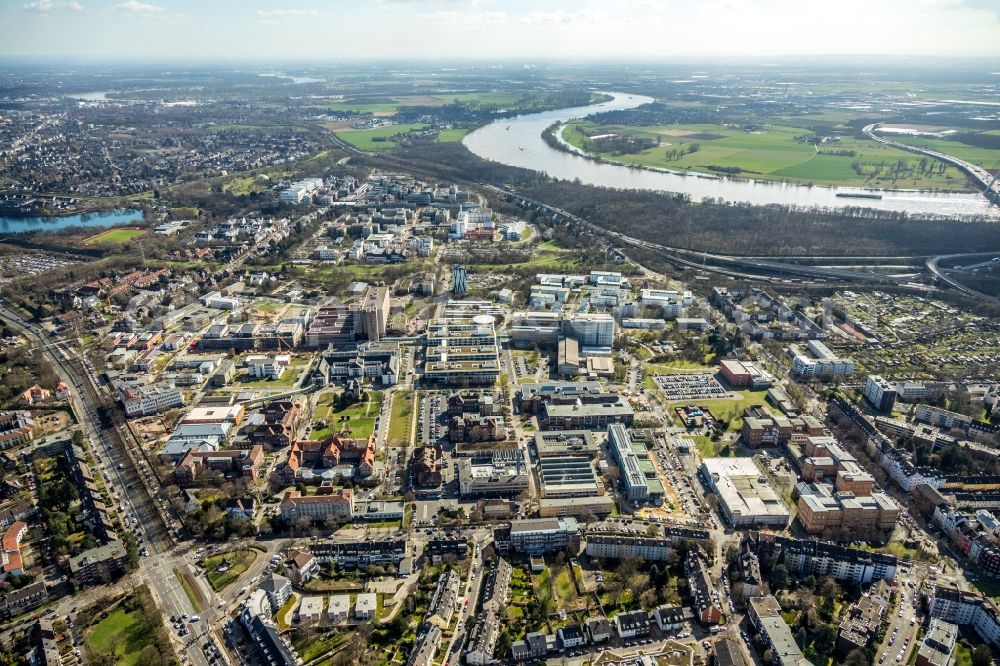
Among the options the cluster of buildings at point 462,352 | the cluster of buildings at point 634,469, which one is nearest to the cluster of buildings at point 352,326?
the cluster of buildings at point 462,352

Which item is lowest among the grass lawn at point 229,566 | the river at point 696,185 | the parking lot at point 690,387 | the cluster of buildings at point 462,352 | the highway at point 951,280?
the grass lawn at point 229,566

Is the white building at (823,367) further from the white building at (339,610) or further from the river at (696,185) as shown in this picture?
the river at (696,185)

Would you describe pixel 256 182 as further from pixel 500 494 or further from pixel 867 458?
pixel 867 458

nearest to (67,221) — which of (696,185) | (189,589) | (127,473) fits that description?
(127,473)

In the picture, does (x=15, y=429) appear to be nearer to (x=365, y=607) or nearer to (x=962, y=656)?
(x=365, y=607)

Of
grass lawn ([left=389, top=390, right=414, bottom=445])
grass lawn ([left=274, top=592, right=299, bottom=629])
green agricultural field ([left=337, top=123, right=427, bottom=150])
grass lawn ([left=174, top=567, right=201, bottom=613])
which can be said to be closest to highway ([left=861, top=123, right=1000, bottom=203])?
grass lawn ([left=389, top=390, right=414, bottom=445])
